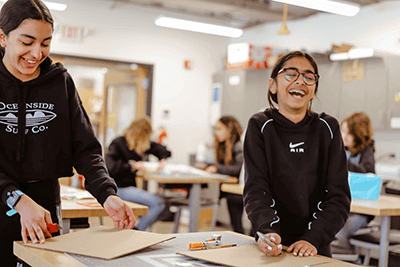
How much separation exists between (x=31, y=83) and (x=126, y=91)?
6273 millimetres

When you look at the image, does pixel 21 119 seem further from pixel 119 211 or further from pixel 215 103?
pixel 215 103

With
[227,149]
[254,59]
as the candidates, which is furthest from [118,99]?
[227,149]

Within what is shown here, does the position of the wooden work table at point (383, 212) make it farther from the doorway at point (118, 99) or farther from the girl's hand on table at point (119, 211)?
the doorway at point (118, 99)

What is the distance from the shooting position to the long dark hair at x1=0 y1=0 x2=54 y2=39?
4.45ft

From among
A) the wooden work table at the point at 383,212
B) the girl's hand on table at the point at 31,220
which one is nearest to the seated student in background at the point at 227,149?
the wooden work table at the point at 383,212

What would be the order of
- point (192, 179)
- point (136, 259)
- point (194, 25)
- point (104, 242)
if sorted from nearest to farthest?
point (136, 259), point (104, 242), point (192, 179), point (194, 25)

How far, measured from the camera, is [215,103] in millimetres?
7910

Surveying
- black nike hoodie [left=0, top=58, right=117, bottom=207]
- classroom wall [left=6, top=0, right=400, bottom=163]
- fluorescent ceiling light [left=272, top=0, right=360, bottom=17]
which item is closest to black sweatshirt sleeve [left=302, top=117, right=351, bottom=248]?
black nike hoodie [left=0, top=58, right=117, bottom=207]

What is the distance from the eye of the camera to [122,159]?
15.7 feet

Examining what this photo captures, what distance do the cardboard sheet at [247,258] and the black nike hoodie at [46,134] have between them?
409mm

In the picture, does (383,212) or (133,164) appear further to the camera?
(133,164)

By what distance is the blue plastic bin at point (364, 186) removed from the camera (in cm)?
324

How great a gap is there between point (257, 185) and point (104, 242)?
530 mm

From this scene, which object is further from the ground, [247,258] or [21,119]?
[21,119]
